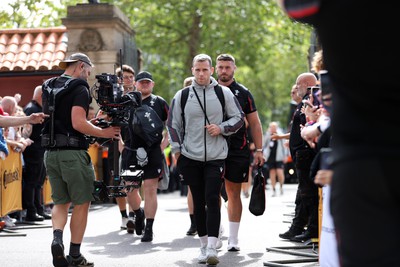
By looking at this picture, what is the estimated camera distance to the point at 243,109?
9.58m

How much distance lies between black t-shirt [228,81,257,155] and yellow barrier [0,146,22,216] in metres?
4.48

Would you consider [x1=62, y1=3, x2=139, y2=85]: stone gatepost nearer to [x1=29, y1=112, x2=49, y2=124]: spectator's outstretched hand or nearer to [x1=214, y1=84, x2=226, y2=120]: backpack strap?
[x1=214, y1=84, x2=226, y2=120]: backpack strap

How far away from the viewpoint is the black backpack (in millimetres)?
10633

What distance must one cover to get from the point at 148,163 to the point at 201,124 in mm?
2462

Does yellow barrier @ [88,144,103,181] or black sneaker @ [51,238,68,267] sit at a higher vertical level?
yellow barrier @ [88,144,103,181]

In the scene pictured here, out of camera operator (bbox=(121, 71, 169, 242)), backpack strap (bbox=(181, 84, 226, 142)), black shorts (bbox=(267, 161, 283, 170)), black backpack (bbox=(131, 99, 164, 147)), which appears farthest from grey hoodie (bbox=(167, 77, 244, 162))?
black shorts (bbox=(267, 161, 283, 170))

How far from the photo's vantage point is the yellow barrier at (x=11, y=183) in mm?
12727

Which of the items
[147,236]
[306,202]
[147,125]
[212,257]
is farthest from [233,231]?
[147,125]

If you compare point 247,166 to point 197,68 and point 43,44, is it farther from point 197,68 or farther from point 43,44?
point 43,44

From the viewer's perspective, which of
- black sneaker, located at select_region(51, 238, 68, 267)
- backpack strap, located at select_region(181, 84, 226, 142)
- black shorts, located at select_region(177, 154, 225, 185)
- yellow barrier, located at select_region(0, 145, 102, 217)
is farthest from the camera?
yellow barrier, located at select_region(0, 145, 102, 217)

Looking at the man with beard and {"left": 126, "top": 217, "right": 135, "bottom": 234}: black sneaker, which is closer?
the man with beard

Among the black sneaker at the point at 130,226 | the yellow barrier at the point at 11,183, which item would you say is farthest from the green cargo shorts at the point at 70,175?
the yellow barrier at the point at 11,183

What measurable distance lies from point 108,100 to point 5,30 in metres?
14.6

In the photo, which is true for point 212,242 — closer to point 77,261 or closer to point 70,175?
point 77,261
